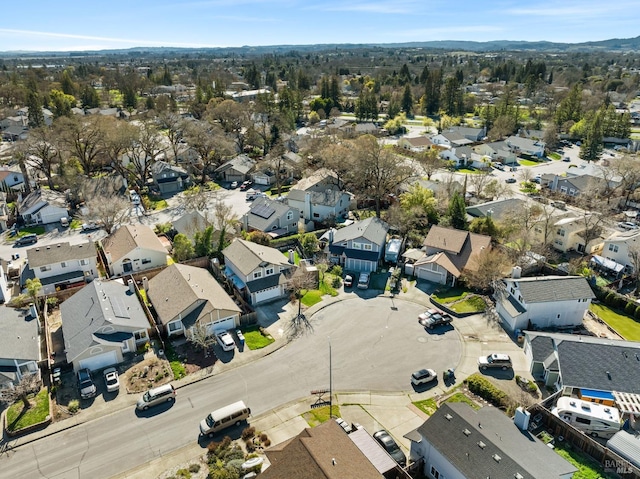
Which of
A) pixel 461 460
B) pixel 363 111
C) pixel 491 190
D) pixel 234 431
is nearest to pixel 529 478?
pixel 461 460

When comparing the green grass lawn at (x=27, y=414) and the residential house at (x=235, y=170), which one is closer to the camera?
the green grass lawn at (x=27, y=414)

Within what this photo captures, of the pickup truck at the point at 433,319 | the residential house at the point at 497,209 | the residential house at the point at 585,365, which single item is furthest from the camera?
the residential house at the point at 497,209

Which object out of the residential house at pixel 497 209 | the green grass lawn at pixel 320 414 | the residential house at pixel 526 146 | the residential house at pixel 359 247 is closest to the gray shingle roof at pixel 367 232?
the residential house at pixel 359 247

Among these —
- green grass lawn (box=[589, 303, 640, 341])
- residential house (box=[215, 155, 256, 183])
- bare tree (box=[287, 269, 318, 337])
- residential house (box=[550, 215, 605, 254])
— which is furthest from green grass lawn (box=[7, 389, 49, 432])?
residential house (box=[550, 215, 605, 254])

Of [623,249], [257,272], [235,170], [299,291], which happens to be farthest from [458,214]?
[235,170]

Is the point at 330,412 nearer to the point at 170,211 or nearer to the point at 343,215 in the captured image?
the point at 343,215

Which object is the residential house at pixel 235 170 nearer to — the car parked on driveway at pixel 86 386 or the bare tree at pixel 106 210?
the bare tree at pixel 106 210

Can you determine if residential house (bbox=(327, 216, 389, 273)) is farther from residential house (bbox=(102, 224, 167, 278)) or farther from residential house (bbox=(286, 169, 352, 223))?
residential house (bbox=(102, 224, 167, 278))

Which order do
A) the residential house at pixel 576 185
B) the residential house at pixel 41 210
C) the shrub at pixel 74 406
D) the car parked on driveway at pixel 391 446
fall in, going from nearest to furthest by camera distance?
the car parked on driveway at pixel 391 446, the shrub at pixel 74 406, the residential house at pixel 41 210, the residential house at pixel 576 185
